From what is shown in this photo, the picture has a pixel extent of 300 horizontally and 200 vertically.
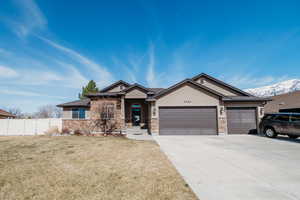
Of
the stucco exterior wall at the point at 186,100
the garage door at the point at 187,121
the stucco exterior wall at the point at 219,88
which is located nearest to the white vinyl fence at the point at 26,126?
the stucco exterior wall at the point at 186,100

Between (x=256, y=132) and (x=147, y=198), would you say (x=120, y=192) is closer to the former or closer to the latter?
(x=147, y=198)

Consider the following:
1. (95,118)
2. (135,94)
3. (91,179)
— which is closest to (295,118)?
(91,179)

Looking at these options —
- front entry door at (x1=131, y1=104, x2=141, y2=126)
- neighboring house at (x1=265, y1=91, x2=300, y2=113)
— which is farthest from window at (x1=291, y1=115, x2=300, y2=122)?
front entry door at (x1=131, y1=104, x2=141, y2=126)

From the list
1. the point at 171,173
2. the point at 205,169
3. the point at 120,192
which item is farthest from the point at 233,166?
the point at 120,192

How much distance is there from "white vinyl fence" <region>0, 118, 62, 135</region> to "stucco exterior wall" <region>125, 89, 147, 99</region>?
7.56 metres

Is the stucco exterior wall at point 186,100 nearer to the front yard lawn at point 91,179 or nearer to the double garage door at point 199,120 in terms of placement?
the double garage door at point 199,120

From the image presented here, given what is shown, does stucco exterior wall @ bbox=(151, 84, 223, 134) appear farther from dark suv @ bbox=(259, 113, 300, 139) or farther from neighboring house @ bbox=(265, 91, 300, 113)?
neighboring house @ bbox=(265, 91, 300, 113)

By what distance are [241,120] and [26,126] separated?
2126 cm

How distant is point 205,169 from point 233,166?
1.08 meters

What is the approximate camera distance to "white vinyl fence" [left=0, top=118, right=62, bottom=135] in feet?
45.0

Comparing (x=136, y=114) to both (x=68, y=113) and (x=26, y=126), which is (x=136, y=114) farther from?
(x=26, y=126)

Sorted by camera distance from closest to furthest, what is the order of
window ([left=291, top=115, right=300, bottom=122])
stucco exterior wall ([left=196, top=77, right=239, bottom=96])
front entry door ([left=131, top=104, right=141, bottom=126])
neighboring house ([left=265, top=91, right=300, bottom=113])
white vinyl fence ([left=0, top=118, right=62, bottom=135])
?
window ([left=291, top=115, right=300, bottom=122])
white vinyl fence ([left=0, top=118, right=62, bottom=135])
stucco exterior wall ([left=196, top=77, right=239, bottom=96])
neighboring house ([left=265, top=91, right=300, bottom=113])
front entry door ([left=131, top=104, right=141, bottom=126])

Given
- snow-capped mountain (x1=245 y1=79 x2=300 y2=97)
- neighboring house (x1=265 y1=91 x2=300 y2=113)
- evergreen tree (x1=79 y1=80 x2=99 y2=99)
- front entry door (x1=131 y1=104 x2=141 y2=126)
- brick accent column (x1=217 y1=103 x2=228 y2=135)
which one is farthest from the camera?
snow-capped mountain (x1=245 y1=79 x2=300 y2=97)

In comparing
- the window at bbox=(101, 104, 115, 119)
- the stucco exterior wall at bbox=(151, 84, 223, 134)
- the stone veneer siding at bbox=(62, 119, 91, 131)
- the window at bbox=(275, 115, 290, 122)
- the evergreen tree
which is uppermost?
the evergreen tree
